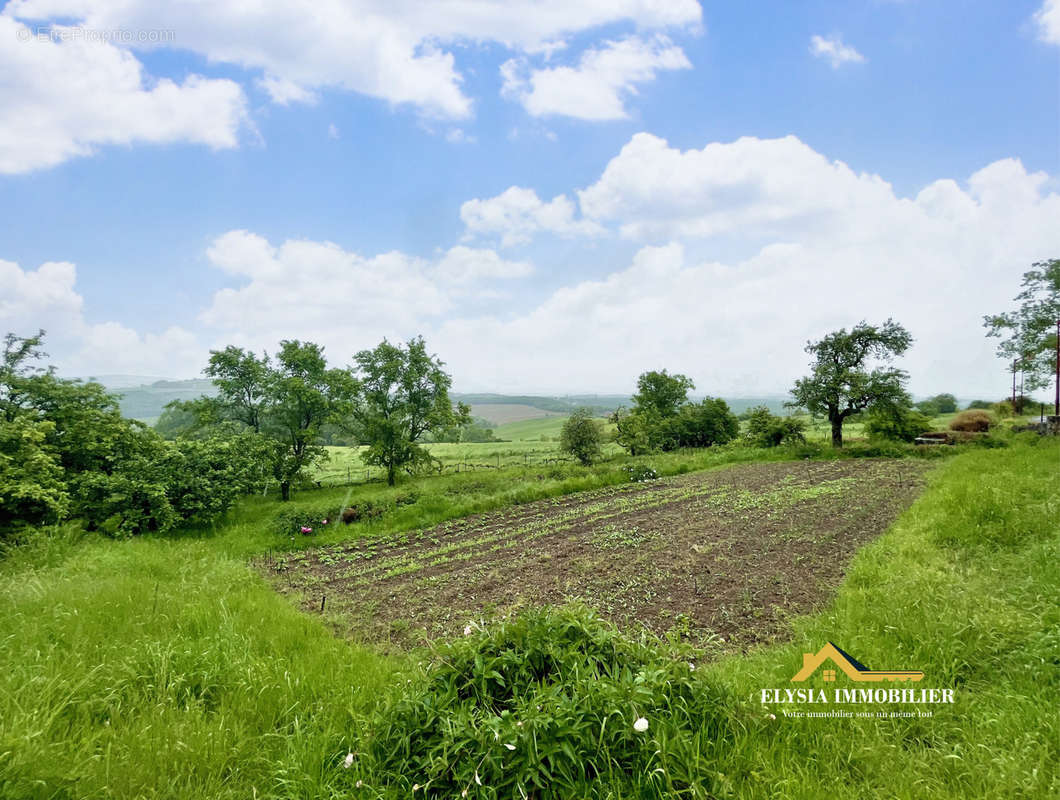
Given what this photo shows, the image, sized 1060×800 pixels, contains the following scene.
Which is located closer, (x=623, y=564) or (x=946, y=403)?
(x=623, y=564)

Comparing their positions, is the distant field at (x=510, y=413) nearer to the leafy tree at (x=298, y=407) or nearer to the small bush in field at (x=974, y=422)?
the small bush in field at (x=974, y=422)

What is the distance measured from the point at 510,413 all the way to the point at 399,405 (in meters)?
95.6

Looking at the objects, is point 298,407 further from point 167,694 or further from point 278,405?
point 167,694

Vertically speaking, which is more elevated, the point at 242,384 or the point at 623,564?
the point at 242,384

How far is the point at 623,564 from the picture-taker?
9.01m

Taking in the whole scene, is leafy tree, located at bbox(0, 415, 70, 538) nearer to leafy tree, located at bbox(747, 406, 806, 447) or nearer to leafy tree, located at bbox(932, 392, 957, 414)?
leafy tree, located at bbox(747, 406, 806, 447)

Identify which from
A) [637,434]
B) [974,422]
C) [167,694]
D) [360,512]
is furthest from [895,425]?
[167,694]

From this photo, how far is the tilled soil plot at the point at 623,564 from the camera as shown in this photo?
21.8 ft

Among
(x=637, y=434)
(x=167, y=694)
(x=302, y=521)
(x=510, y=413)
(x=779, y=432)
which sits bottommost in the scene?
(x=302, y=521)

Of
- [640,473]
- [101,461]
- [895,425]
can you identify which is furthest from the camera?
[895,425]

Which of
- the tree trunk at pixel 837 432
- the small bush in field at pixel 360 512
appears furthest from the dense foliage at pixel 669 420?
the small bush in field at pixel 360 512

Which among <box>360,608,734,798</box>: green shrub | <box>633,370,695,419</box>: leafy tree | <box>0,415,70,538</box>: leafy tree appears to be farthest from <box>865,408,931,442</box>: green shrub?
<box>0,415,70,538</box>: leafy tree

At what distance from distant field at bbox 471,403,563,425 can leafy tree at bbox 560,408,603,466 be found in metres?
76.4

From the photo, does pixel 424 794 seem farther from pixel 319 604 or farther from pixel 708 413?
pixel 708 413
